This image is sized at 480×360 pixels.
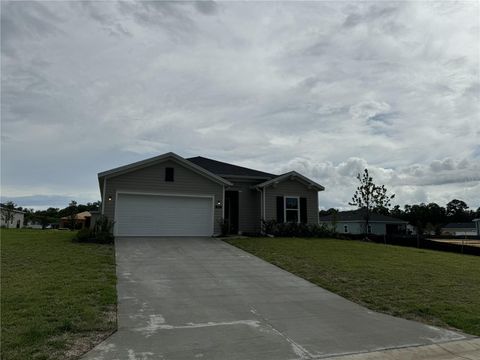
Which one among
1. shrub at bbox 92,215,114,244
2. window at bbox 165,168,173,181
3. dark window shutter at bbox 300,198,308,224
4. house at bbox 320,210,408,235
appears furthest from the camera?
house at bbox 320,210,408,235

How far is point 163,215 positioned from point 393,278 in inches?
421

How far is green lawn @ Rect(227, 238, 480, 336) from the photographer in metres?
7.38

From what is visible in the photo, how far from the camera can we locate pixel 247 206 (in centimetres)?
2158

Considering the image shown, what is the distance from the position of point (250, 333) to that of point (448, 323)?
3579mm

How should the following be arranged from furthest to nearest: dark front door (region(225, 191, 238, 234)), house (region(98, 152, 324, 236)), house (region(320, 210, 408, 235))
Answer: house (region(320, 210, 408, 235)) → dark front door (region(225, 191, 238, 234)) → house (region(98, 152, 324, 236))

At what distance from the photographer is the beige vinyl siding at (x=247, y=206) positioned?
70.1 feet

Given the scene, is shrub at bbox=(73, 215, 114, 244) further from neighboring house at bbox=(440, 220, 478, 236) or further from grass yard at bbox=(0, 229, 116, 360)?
neighboring house at bbox=(440, 220, 478, 236)

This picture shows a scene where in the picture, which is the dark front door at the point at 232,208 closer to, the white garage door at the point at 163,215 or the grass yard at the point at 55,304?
the white garage door at the point at 163,215

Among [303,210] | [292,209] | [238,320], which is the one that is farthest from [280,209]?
[238,320]

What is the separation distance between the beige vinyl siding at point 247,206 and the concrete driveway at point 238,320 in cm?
1057

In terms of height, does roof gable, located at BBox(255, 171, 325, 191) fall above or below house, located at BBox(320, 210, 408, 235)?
above

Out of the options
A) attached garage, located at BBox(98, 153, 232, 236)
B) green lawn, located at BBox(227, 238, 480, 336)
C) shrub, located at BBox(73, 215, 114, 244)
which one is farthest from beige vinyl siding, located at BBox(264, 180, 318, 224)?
shrub, located at BBox(73, 215, 114, 244)

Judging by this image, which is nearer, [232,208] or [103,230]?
[103,230]

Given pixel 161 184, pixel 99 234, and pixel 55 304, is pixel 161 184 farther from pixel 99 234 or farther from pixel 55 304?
pixel 55 304
